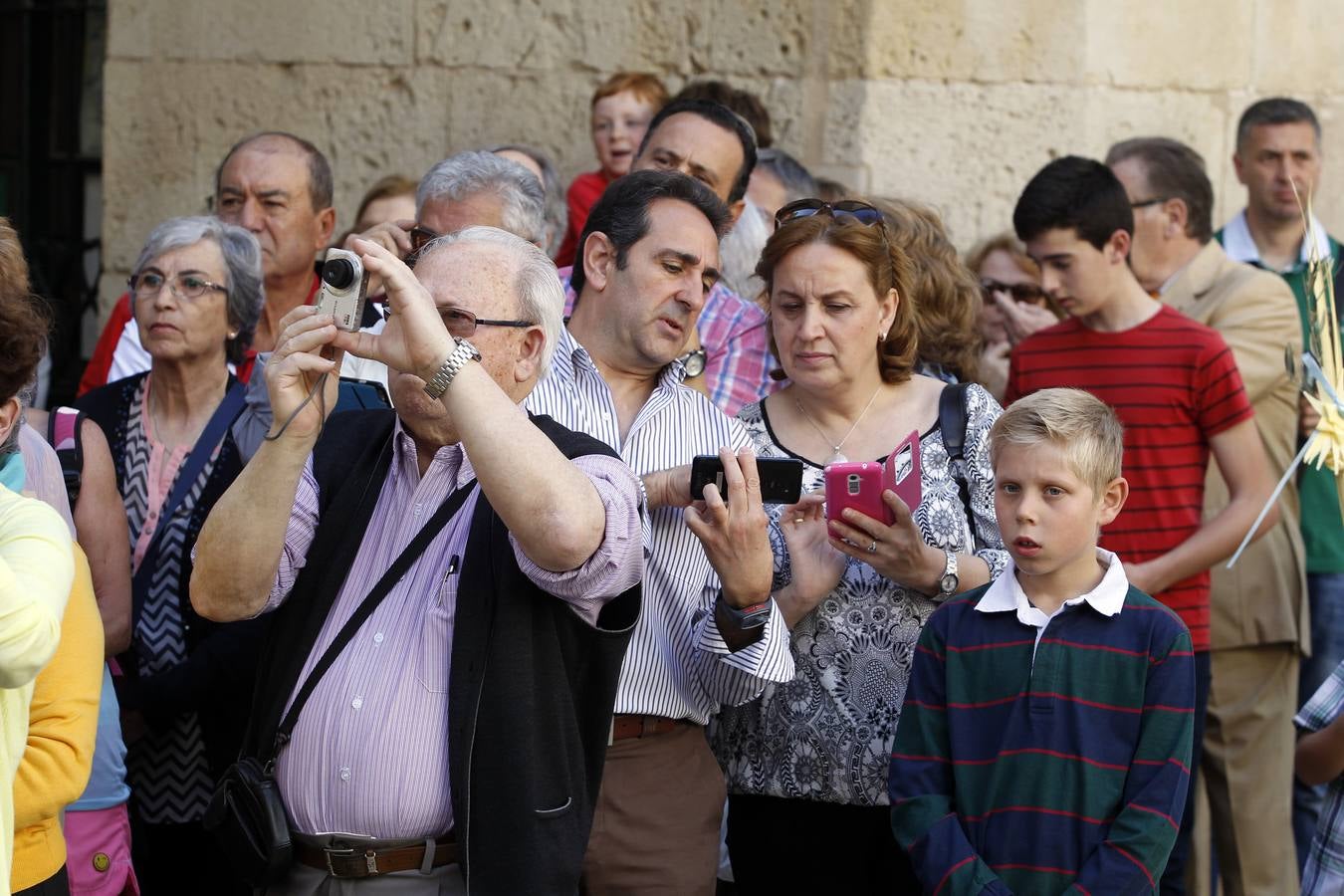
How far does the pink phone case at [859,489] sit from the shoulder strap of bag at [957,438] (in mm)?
349

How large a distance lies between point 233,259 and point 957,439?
1.99 m

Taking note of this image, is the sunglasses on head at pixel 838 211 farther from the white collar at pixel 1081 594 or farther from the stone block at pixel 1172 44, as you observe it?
the stone block at pixel 1172 44

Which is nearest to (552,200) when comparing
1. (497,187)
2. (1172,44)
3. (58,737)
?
(497,187)

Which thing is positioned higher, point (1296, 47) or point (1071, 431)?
point (1296, 47)

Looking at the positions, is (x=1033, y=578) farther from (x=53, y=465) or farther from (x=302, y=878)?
(x=53, y=465)

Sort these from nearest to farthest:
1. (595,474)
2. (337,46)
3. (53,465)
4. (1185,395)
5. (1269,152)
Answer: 1. (595,474)
2. (53,465)
3. (1185,395)
4. (1269,152)
5. (337,46)

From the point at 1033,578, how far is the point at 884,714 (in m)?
0.45

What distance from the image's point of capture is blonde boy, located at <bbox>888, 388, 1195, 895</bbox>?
298cm

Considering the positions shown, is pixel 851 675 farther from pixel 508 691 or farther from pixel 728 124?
pixel 728 124

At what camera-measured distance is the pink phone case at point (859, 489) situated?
3.27 metres

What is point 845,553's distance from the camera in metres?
3.39

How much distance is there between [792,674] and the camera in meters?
3.31

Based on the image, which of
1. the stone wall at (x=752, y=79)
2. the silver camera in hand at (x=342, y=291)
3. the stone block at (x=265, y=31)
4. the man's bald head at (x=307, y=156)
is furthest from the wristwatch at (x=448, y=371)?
the stone block at (x=265, y=31)

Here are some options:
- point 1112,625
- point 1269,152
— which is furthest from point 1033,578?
point 1269,152
